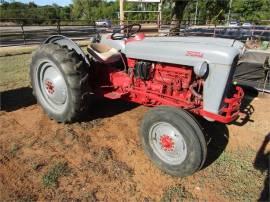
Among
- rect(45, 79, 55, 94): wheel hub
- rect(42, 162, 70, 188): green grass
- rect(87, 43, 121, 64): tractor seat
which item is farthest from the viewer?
rect(45, 79, 55, 94): wheel hub

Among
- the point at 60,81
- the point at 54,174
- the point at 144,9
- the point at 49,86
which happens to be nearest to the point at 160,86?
the point at 60,81

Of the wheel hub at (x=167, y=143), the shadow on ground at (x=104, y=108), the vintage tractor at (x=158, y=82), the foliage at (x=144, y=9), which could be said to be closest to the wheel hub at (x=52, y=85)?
the vintage tractor at (x=158, y=82)

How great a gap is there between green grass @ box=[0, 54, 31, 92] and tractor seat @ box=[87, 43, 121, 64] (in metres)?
2.70

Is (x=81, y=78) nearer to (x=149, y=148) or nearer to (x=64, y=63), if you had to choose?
(x=64, y=63)

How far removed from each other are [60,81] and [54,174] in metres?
1.56

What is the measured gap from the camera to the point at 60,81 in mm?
4105

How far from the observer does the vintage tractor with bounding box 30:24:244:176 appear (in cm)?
297

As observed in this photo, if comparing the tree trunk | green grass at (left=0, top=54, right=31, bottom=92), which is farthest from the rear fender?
the tree trunk

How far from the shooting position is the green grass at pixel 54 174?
9.62 feet

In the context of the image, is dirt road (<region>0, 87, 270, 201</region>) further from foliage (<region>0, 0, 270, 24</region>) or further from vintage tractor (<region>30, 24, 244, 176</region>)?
foliage (<region>0, 0, 270, 24</region>)

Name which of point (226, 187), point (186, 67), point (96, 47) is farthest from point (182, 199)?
point (96, 47)

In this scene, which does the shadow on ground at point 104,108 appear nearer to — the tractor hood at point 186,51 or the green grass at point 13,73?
the tractor hood at point 186,51

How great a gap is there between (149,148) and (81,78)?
1.38m

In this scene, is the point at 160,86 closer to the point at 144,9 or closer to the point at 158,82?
the point at 158,82
